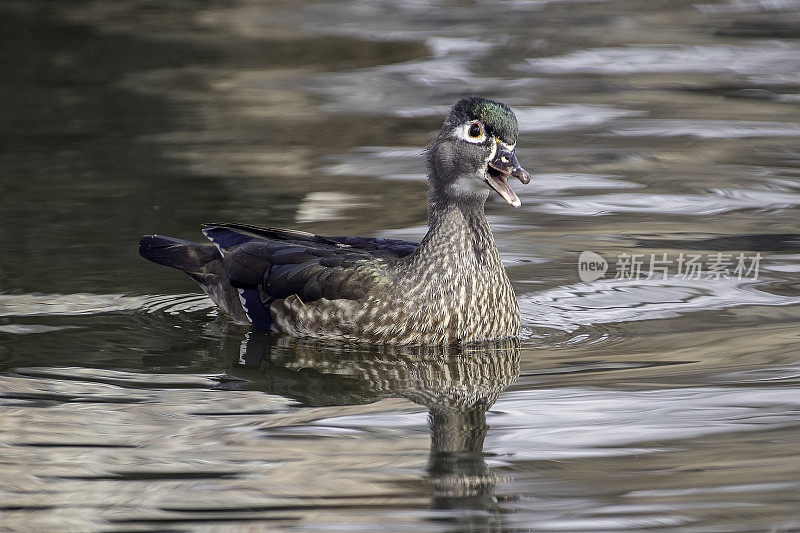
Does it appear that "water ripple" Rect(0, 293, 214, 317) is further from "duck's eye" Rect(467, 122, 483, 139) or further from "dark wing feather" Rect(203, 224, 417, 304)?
"duck's eye" Rect(467, 122, 483, 139)

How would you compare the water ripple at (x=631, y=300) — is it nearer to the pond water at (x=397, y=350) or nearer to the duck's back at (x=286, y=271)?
the pond water at (x=397, y=350)

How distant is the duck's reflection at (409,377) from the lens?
6637 mm

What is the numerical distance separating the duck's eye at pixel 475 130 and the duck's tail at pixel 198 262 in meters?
1.94

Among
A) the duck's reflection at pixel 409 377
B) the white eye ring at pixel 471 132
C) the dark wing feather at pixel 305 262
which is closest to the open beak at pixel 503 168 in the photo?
the white eye ring at pixel 471 132

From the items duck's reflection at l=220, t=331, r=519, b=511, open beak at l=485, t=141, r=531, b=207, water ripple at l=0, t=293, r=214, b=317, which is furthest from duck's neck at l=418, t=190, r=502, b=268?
water ripple at l=0, t=293, r=214, b=317

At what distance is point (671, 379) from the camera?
24.3 feet

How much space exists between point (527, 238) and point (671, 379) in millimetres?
3216

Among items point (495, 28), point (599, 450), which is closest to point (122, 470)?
point (599, 450)

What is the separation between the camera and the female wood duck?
26.2 feet

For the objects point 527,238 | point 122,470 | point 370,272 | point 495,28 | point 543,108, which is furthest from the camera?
point 495,28

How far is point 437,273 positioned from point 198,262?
71.4 inches

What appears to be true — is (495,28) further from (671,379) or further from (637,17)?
(671,379)

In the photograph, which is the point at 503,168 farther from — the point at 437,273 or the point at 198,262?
the point at 198,262

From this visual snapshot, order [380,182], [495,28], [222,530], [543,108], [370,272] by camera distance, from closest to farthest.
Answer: [222,530] < [370,272] < [380,182] < [543,108] < [495,28]
